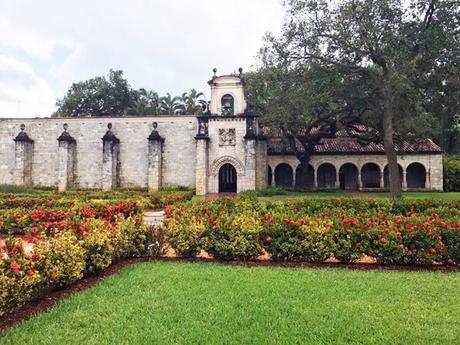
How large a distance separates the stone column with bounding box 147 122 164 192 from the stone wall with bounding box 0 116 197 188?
100 cm

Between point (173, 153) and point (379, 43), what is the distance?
15.7m

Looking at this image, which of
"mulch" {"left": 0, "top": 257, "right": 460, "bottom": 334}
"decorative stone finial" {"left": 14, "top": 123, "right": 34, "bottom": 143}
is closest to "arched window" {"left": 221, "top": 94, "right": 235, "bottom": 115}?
"decorative stone finial" {"left": 14, "top": 123, "right": 34, "bottom": 143}

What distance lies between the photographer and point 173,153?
84.2 feet

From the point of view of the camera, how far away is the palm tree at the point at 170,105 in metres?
44.3

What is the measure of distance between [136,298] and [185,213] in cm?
340

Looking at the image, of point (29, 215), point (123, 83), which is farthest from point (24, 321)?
point (123, 83)

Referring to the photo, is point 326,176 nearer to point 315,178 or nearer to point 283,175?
point 315,178

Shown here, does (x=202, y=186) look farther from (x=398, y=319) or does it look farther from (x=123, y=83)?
(x=123, y=83)

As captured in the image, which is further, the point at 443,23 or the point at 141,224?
the point at 443,23

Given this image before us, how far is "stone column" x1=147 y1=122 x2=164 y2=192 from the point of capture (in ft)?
79.6

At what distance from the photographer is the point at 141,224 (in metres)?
7.15

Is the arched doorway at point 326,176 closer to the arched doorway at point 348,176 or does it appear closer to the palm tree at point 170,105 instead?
the arched doorway at point 348,176

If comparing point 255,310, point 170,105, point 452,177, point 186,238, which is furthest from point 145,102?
point 255,310

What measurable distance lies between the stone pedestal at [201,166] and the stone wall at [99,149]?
219cm
